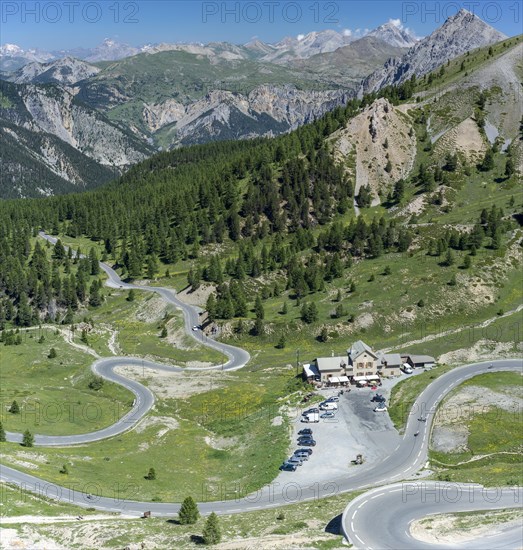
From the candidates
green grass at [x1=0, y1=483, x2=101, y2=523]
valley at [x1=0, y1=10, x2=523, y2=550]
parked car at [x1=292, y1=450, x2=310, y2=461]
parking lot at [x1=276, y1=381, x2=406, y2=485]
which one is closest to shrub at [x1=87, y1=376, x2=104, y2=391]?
valley at [x1=0, y1=10, x2=523, y2=550]

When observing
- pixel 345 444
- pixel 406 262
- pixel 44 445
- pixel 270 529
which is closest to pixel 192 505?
pixel 270 529

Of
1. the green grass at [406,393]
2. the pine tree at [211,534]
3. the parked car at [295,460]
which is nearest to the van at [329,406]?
the green grass at [406,393]

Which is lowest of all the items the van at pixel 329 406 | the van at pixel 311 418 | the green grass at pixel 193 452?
the green grass at pixel 193 452

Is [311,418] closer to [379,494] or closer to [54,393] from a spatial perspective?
[379,494]

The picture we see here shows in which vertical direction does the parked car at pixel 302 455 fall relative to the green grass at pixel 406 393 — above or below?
below

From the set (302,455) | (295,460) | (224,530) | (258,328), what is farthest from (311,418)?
(258,328)

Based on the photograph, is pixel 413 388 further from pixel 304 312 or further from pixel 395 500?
pixel 395 500

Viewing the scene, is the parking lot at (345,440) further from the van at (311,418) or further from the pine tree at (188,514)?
the pine tree at (188,514)
